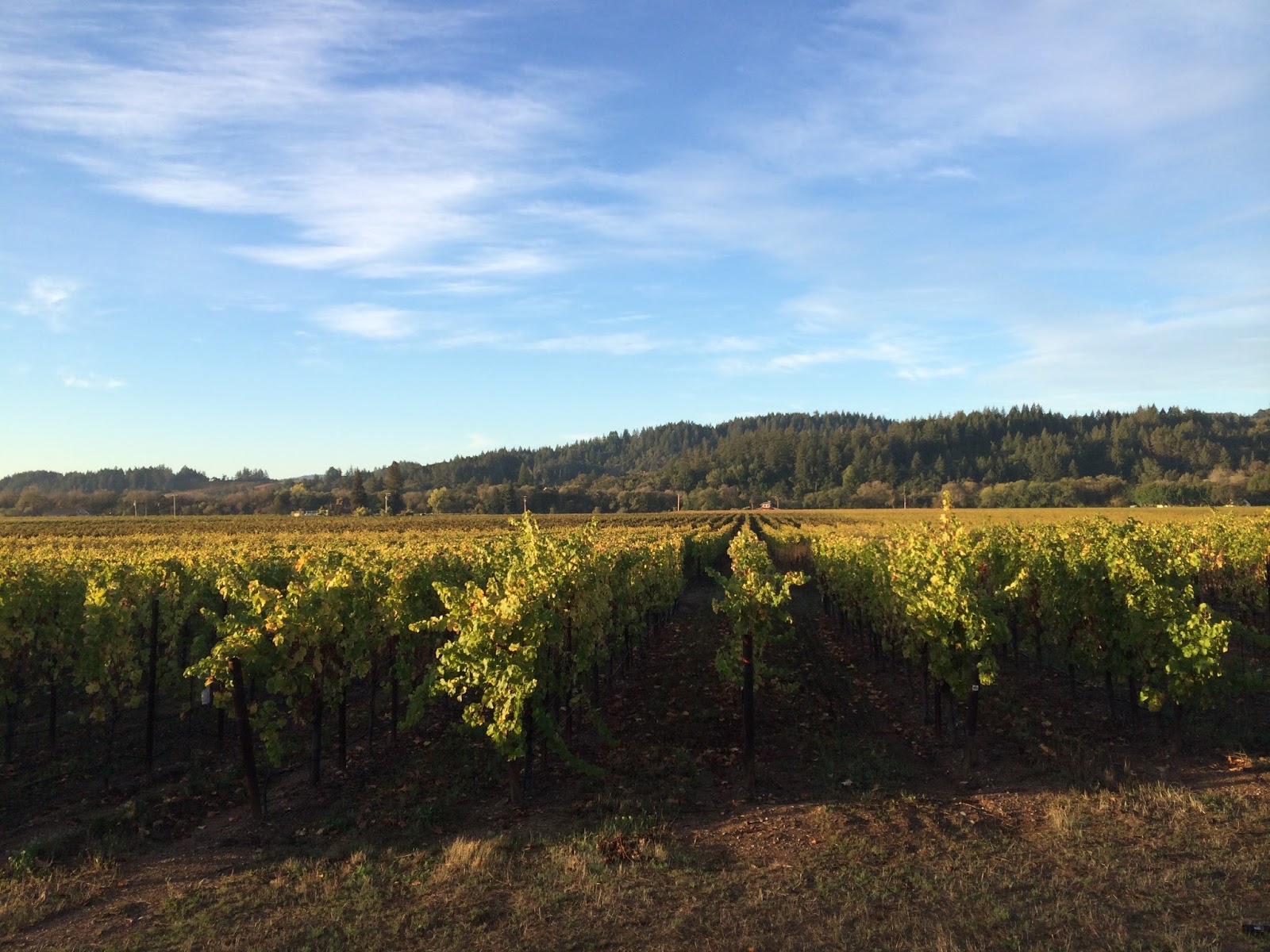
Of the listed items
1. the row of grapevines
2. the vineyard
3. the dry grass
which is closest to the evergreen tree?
the vineyard

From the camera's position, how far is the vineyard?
1034cm

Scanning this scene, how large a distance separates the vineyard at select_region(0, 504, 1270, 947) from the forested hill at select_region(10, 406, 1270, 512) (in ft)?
345

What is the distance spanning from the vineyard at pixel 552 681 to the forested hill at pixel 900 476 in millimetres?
105082

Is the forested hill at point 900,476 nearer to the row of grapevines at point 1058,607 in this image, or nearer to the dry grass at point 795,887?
the row of grapevines at point 1058,607

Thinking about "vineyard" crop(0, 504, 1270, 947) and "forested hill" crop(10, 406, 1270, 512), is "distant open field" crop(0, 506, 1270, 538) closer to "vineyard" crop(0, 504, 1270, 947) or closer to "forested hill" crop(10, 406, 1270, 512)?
"vineyard" crop(0, 504, 1270, 947)

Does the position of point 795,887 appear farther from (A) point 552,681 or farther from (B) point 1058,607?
(B) point 1058,607

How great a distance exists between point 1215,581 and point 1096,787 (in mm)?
21561

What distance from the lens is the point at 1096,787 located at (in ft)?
32.8

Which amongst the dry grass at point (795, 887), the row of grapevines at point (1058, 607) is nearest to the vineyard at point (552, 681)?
the row of grapevines at point (1058, 607)

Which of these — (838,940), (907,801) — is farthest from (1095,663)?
(838,940)

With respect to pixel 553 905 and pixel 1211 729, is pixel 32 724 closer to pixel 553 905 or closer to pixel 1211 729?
pixel 553 905

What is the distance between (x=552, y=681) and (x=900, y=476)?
160m

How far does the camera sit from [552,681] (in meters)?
11.6

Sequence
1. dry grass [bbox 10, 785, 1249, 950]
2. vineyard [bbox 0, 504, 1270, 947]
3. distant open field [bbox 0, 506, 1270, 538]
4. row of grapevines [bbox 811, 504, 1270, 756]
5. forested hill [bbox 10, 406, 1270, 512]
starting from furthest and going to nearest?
forested hill [bbox 10, 406, 1270, 512] < distant open field [bbox 0, 506, 1270, 538] < row of grapevines [bbox 811, 504, 1270, 756] < vineyard [bbox 0, 504, 1270, 947] < dry grass [bbox 10, 785, 1249, 950]
